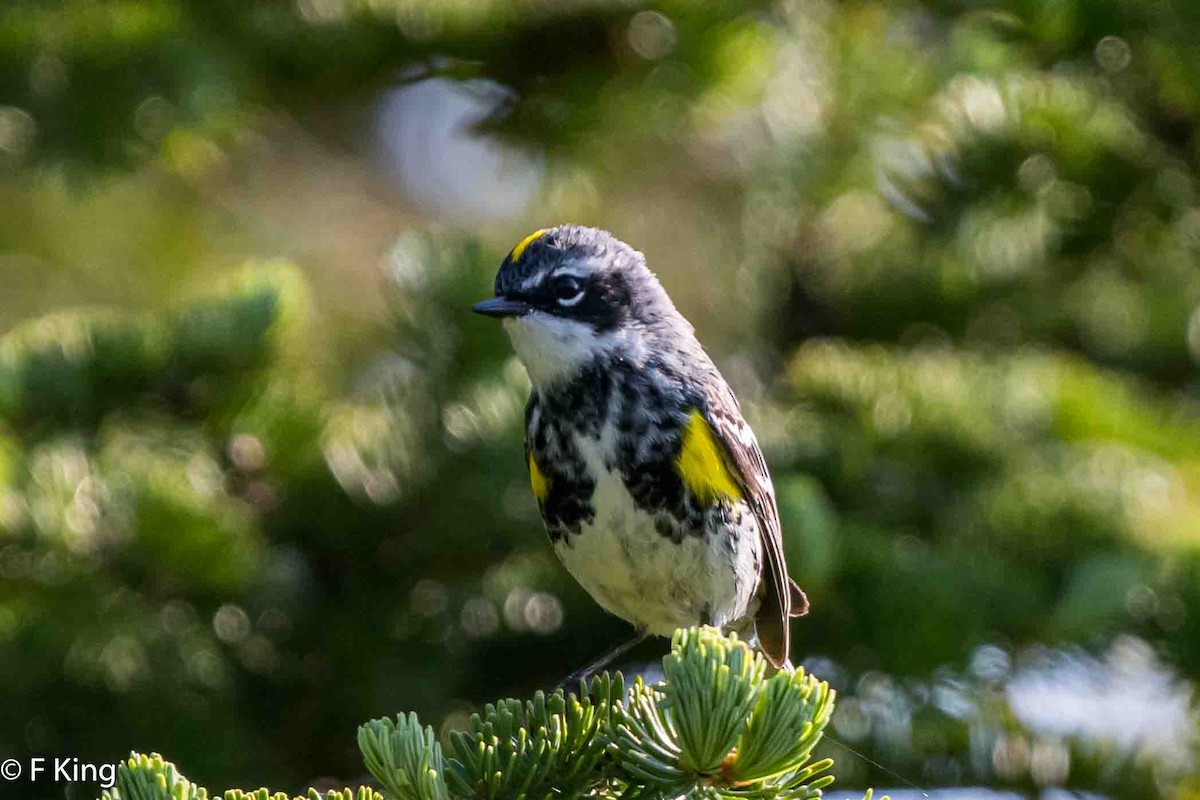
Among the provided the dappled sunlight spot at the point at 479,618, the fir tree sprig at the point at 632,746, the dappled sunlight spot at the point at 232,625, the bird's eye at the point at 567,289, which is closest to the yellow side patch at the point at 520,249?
the bird's eye at the point at 567,289

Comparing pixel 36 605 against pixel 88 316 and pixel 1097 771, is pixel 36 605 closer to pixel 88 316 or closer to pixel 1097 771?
pixel 88 316

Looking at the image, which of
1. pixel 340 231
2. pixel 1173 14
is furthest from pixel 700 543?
pixel 340 231

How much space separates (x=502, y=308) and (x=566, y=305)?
0.68ft

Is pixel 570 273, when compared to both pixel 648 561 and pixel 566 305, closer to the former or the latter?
pixel 566 305

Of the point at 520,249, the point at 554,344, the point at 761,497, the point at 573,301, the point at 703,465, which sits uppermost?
the point at 520,249

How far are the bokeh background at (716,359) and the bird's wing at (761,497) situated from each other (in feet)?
0.29

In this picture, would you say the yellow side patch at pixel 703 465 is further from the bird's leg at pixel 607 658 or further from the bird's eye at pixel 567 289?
the bird's leg at pixel 607 658

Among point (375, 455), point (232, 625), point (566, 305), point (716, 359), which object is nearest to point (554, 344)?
point (566, 305)

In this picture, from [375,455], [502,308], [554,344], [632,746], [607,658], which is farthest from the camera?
[375,455]

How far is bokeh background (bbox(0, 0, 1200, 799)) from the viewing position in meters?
3.51

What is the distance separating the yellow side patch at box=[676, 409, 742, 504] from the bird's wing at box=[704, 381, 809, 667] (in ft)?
0.08

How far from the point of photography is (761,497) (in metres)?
3.54

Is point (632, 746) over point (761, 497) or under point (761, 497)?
under

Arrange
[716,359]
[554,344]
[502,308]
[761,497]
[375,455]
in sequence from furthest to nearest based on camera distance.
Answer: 1. [716,359]
2. [375,455]
3. [761,497]
4. [554,344]
5. [502,308]
